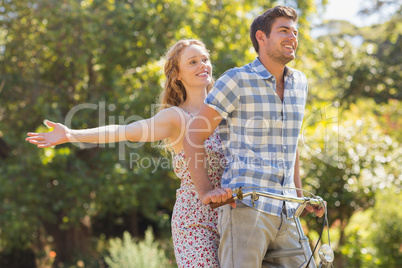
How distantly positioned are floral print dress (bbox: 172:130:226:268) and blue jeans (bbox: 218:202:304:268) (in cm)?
22

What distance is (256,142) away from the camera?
2.49 meters

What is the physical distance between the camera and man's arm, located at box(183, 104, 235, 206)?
2.46m

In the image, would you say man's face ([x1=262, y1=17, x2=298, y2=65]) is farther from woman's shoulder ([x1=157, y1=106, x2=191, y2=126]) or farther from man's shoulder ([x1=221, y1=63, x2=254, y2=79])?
woman's shoulder ([x1=157, y1=106, x2=191, y2=126])

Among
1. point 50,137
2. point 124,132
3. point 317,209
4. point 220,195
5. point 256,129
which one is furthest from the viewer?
point 124,132

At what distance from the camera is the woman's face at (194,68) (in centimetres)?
308

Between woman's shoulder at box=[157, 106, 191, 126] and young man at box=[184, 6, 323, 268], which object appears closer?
young man at box=[184, 6, 323, 268]

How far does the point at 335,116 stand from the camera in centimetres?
952

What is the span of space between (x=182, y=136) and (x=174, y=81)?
1.31 ft

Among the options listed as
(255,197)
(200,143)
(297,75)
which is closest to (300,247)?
(255,197)

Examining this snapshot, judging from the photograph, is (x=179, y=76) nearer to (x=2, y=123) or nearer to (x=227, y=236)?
(x=227, y=236)

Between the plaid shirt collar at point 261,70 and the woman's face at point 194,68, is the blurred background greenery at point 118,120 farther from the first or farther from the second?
the plaid shirt collar at point 261,70

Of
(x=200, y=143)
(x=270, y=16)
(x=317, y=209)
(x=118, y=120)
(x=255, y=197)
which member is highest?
(x=270, y=16)

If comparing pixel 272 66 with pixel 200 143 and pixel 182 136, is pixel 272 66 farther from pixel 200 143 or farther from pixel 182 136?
pixel 182 136

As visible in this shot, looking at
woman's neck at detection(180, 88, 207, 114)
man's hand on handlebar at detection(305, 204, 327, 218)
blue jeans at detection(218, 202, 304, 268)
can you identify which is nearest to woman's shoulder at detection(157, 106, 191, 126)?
woman's neck at detection(180, 88, 207, 114)
